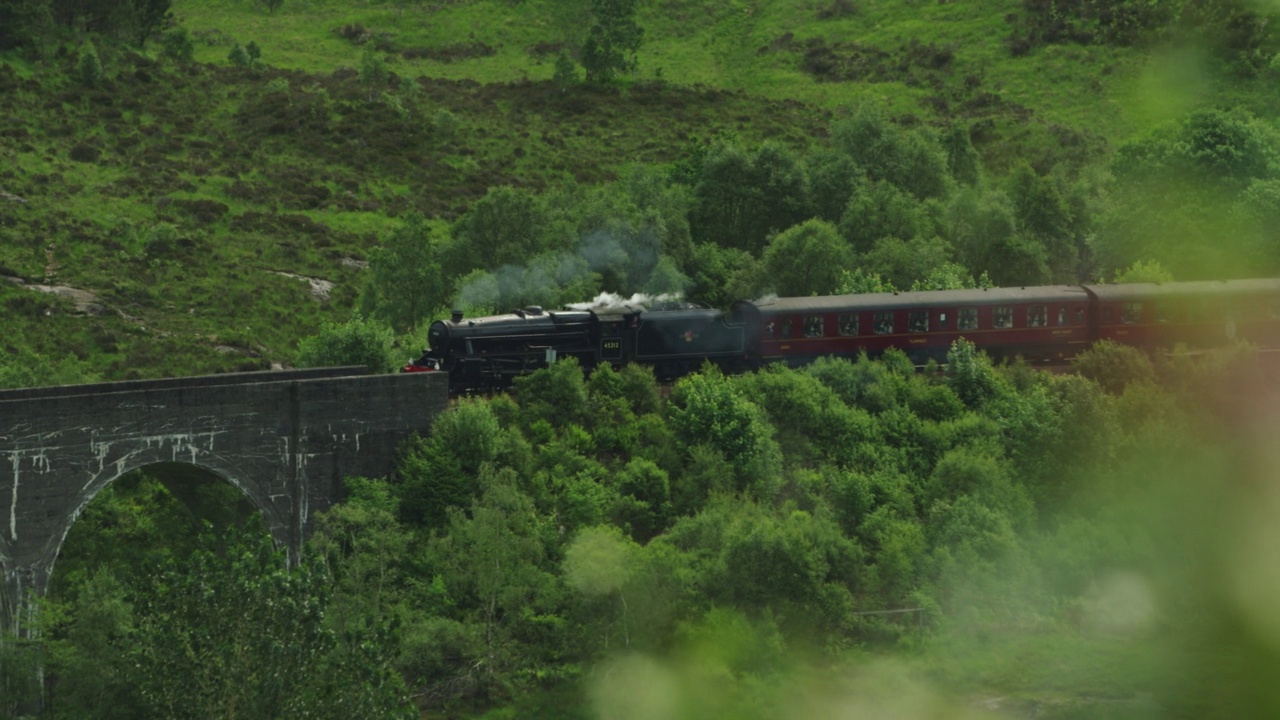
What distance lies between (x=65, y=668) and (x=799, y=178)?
140 feet

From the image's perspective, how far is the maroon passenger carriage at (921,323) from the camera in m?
50.5

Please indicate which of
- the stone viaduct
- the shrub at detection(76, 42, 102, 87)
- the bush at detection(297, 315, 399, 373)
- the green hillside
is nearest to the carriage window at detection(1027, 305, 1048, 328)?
the green hillside

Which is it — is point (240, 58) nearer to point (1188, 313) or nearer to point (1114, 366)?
point (1188, 313)

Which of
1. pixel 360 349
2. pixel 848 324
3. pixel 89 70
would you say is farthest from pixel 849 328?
pixel 89 70

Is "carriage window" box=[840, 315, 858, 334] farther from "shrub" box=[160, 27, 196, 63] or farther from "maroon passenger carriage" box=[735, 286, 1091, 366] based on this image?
"shrub" box=[160, 27, 196, 63]

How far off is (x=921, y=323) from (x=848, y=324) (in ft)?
8.96

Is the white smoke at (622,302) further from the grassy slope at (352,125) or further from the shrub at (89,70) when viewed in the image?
the shrub at (89,70)

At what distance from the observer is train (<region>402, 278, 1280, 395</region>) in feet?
151

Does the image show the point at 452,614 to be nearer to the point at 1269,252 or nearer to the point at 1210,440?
the point at 1210,440

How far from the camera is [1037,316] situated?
176 feet

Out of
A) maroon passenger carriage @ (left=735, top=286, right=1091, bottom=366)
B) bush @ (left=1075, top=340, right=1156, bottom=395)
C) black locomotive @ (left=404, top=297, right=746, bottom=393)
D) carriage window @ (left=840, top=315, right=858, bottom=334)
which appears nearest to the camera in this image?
black locomotive @ (left=404, top=297, right=746, bottom=393)

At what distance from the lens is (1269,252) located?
61.4 metres

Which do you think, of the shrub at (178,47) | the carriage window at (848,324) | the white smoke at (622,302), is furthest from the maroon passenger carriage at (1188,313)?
the shrub at (178,47)

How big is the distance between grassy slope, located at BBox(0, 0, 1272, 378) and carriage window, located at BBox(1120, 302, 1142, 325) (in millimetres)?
10118
